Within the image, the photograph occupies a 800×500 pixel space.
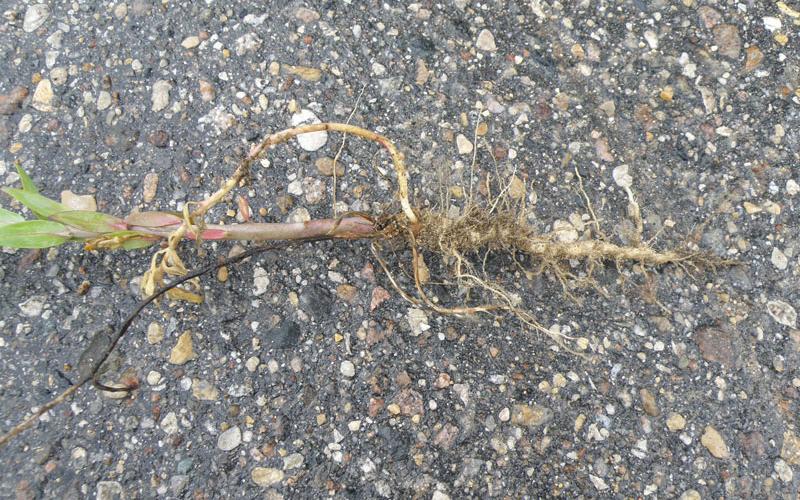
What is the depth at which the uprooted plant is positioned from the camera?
123 cm

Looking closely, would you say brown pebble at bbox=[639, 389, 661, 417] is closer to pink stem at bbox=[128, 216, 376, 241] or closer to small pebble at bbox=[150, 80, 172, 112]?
pink stem at bbox=[128, 216, 376, 241]

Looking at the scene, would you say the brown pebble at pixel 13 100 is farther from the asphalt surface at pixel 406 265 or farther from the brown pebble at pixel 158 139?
the brown pebble at pixel 158 139

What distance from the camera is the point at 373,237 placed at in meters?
1.43

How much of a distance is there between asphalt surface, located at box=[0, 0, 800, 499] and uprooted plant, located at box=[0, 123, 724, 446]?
37 mm

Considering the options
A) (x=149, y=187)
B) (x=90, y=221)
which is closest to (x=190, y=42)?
(x=149, y=187)

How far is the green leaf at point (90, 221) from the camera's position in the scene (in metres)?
1.22

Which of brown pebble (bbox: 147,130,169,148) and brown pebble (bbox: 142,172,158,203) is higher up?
brown pebble (bbox: 147,130,169,148)

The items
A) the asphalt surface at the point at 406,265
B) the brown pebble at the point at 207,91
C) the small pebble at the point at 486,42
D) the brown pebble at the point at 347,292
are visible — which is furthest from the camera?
the small pebble at the point at 486,42

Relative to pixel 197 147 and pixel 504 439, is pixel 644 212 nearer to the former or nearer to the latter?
pixel 504 439

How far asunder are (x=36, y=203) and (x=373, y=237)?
0.69m

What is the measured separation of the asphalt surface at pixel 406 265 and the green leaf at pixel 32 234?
6.1 inches

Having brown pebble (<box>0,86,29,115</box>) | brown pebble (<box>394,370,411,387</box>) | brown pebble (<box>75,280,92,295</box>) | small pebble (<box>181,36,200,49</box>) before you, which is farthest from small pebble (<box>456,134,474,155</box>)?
brown pebble (<box>0,86,29,115</box>)

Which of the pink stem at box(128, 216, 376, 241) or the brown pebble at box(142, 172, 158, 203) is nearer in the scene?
the pink stem at box(128, 216, 376, 241)

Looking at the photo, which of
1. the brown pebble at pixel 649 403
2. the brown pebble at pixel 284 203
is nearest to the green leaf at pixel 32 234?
the brown pebble at pixel 284 203
